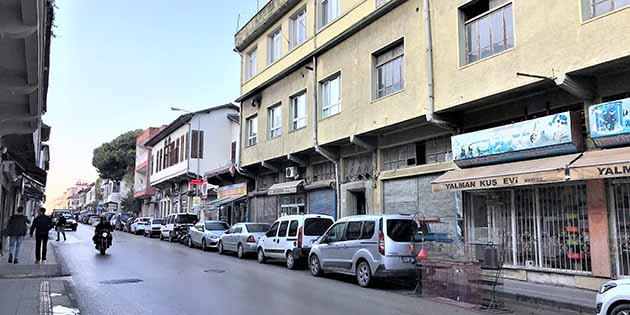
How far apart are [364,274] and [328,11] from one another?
13652mm

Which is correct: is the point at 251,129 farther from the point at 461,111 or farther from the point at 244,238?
the point at 461,111

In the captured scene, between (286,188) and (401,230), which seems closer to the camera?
(401,230)

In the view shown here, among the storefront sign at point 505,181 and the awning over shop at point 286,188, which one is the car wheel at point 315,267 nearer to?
the storefront sign at point 505,181

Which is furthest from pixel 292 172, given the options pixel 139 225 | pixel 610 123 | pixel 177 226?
pixel 139 225

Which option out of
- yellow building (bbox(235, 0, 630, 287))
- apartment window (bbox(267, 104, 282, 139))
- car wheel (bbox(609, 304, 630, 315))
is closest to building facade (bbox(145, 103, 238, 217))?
apartment window (bbox(267, 104, 282, 139))

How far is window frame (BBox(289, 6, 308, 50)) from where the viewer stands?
2476 centimetres

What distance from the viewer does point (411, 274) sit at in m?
12.5

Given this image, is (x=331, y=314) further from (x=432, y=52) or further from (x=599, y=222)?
(x=432, y=52)

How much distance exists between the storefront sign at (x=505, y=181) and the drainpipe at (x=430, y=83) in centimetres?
203

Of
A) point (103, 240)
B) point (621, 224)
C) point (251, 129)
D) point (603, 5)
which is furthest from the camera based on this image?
point (251, 129)

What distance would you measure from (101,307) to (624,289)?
851cm

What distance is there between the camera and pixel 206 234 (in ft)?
84.4

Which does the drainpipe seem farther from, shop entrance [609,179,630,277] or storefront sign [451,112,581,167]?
shop entrance [609,179,630,277]

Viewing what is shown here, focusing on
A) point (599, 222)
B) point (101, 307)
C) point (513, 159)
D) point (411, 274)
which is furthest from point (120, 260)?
point (599, 222)
